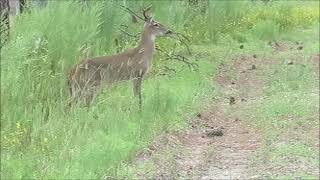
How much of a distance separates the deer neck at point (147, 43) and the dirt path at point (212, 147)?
3.84 feet

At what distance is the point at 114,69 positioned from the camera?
9297 millimetres

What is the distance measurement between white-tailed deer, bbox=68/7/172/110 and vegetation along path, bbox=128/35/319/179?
3.26 ft

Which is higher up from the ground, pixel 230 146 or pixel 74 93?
pixel 74 93

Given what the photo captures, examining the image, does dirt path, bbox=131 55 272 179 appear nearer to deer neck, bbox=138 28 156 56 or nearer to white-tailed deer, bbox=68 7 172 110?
white-tailed deer, bbox=68 7 172 110

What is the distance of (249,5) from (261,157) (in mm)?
13127

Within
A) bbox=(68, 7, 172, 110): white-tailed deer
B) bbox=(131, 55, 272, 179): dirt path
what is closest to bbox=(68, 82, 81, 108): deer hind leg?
bbox=(68, 7, 172, 110): white-tailed deer

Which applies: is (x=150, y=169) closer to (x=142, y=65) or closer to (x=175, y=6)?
(x=142, y=65)

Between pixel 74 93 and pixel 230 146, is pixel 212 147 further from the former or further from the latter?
pixel 74 93

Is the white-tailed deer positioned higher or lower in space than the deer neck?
lower

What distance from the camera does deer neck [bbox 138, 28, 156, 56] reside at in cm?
1013

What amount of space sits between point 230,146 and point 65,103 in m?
2.01

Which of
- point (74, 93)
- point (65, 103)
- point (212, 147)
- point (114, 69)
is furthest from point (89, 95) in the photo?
point (212, 147)

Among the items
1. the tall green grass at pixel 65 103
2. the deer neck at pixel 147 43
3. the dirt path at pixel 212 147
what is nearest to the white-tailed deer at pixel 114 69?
the deer neck at pixel 147 43

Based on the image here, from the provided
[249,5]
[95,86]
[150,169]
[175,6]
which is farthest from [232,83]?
[249,5]
